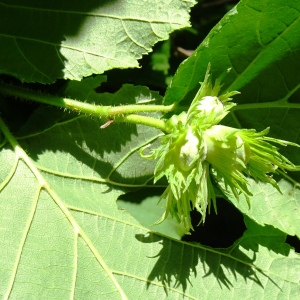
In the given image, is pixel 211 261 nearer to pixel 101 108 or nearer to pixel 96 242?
pixel 96 242

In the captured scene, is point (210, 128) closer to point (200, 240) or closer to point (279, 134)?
point (279, 134)

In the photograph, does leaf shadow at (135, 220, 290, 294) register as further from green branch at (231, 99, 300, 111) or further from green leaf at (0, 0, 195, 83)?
green leaf at (0, 0, 195, 83)

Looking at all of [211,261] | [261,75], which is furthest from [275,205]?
[261,75]

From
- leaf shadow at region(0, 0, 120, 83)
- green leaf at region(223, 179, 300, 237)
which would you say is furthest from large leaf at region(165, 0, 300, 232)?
leaf shadow at region(0, 0, 120, 83)

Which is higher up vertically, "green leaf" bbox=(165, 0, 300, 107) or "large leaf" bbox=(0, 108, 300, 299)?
"green leaf" bbox=(165, 0, 300, 107)

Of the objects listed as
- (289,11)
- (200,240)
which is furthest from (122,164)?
(289,11)

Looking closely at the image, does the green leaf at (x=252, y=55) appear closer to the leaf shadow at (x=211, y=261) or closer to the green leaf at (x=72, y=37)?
the green leaf at (x=72, y=37)
